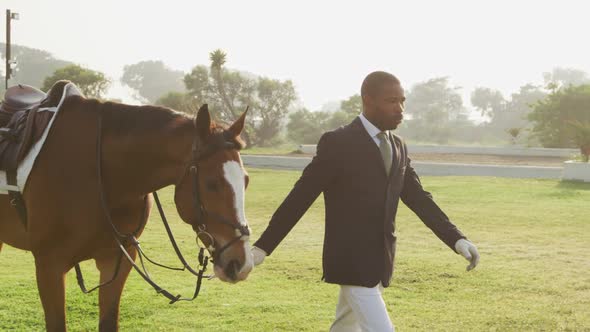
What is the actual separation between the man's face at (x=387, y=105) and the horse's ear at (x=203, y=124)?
3.00ft

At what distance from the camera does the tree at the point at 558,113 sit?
41250mm

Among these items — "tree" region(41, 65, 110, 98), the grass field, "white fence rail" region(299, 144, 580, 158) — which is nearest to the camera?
the grass field

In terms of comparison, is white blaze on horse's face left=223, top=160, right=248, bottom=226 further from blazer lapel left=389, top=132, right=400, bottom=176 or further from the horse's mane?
blazer lapel left=389, top=132, right=400, bottom=176

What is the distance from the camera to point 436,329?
591 cm

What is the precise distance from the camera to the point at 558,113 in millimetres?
41594

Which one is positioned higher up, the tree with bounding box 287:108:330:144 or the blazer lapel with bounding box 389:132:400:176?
the blazer lapel with bounding box 389:132:400:176

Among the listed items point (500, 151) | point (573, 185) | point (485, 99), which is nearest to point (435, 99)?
point (485, 99)

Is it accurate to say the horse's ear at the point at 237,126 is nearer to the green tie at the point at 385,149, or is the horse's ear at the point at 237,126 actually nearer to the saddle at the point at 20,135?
the green tie at the point at 385,149

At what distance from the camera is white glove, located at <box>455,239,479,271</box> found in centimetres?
373

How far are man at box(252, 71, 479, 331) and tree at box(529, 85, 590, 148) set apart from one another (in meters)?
40.7

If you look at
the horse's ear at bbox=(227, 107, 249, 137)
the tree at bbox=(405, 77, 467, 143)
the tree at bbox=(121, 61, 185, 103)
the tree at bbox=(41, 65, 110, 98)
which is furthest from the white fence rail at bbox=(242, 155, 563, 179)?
the tree at bbox=(121, 61, 185, 103)

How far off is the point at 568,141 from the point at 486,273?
35.7 metres

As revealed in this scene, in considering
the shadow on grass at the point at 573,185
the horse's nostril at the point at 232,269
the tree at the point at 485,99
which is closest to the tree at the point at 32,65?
the tree at the point at 485,99

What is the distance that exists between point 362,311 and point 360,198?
0.64 metres
